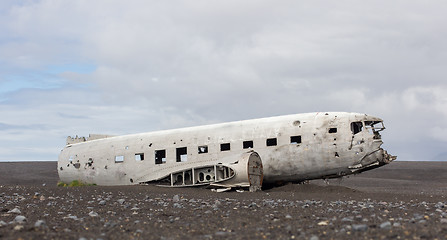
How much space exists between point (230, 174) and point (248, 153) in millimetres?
1286

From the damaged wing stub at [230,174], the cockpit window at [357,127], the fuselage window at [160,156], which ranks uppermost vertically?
the cockpit window at [357,127]

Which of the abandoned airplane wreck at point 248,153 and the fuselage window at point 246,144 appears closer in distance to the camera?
the abandoned airplane wreck at point 248,153

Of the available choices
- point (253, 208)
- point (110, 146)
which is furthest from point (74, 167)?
point (253, 208)

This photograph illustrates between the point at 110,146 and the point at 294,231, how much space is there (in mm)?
19158

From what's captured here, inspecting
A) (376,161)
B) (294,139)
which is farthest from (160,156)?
(376,161)

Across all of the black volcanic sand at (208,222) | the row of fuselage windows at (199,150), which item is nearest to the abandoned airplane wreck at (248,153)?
the row of fuselage windows at (199,150)

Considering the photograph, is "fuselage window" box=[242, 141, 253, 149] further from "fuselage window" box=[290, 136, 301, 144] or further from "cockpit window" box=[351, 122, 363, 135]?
"cockpit window" box=[351, 122, 363, 135]

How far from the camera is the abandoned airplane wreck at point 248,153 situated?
1941 centimetres

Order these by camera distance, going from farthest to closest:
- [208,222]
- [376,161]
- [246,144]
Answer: [246,144], [376,161], [208,222]

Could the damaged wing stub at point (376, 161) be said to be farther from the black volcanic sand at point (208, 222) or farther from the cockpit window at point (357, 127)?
the black volcanic sand at point (208, 222)

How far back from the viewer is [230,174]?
20500 millimetres

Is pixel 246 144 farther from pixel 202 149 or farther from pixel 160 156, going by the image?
pixel 160 156

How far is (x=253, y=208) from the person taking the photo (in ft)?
39.5

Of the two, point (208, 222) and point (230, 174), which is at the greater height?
point (230, 174)
